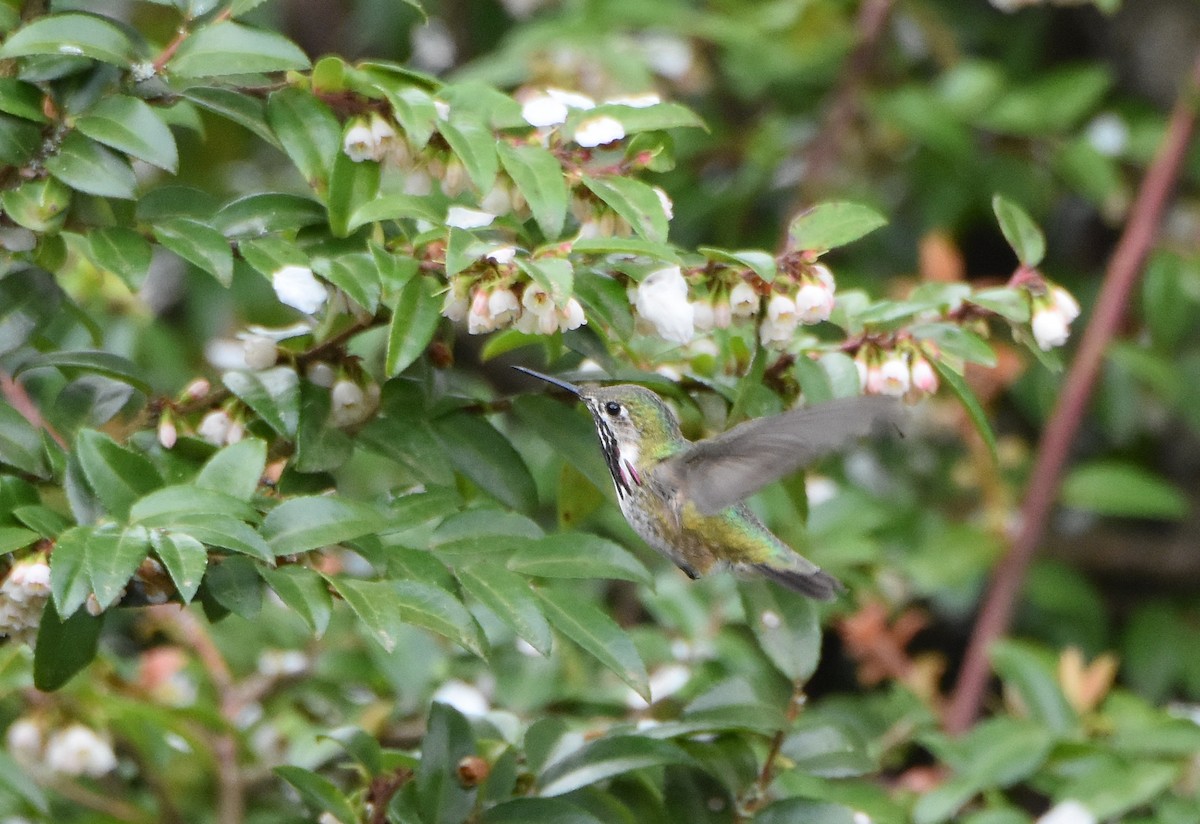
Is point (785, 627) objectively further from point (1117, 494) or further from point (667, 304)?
point (1117, 494)

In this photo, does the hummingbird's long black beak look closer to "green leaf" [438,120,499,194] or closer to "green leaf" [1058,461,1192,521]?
"green leaf" [438,120,499,194]

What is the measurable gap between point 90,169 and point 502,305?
0.40 meters

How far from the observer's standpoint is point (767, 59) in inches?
120

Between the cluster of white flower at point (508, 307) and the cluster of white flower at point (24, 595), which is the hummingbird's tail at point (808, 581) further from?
the cluster of white flower at point (24, 595)

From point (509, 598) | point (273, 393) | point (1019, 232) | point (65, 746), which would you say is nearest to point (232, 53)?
point (273, 393)

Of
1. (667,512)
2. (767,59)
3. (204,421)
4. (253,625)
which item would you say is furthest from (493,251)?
(767,59)

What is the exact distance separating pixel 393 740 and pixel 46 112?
3.51ft

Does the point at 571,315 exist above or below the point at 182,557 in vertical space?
above

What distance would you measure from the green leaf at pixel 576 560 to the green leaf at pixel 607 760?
0.21 metres

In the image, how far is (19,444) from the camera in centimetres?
136

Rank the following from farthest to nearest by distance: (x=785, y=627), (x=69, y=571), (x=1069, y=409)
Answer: (x=1069, y=409) < (x=785, y=627) < (x=69, y=571)

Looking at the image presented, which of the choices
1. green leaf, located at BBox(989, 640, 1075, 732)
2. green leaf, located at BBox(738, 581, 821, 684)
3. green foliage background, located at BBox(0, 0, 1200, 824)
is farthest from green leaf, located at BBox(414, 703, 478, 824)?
green leaf, located at BBox(989, 640, 1075, 732)

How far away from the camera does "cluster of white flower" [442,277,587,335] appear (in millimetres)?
1243

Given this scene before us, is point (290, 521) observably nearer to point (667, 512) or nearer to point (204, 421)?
point (204, 421)
